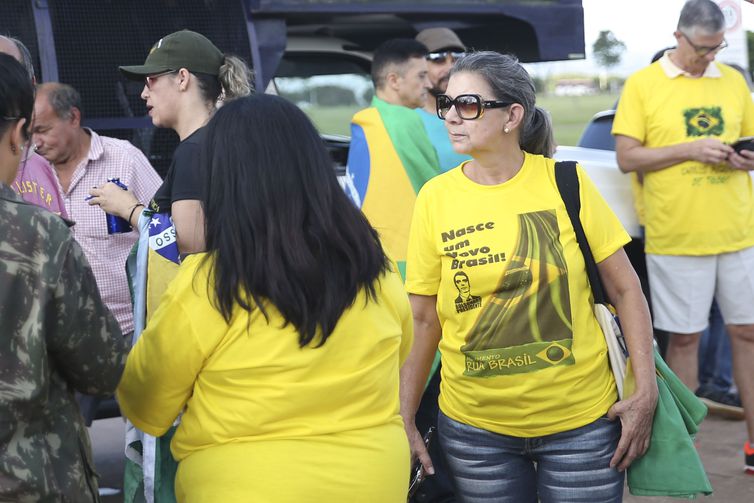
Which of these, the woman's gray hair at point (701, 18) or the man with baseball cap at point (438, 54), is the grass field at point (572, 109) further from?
the woman's gray hair at point (701, 18)

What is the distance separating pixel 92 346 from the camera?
7.29 feet

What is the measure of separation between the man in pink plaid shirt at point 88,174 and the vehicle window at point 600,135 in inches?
146

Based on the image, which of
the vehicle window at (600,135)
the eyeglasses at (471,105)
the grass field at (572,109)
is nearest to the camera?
the eyeglasses at (471,105)

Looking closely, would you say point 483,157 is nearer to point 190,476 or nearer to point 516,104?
point 516,104

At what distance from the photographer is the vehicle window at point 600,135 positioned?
7.17 meters

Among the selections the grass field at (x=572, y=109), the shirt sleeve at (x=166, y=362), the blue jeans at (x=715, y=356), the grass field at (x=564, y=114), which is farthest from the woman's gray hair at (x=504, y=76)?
the grass field at (x=572, y=109)

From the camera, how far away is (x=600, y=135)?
23.8 ft

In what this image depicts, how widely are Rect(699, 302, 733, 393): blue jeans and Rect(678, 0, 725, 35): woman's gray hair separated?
2.04m

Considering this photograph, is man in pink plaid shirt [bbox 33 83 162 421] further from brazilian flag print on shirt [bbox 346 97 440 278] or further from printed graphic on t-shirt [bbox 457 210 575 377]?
printed graphic on t-shirt [bbox 457 210 575 377]

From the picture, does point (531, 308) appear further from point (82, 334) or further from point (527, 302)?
point (82, 334)

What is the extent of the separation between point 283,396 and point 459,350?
2.93 feet

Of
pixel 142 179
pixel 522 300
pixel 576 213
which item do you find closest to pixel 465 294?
pixel 522 300

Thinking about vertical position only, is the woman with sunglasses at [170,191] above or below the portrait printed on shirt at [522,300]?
above

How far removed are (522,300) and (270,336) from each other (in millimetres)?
932
